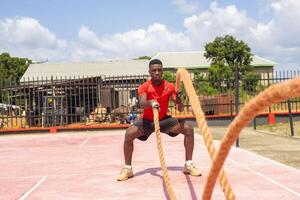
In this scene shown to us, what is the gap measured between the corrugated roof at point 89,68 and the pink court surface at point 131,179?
37.4 metres

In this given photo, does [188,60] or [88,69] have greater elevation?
[188,60]

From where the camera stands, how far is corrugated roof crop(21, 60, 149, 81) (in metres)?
46.3

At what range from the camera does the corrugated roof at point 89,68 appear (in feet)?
152

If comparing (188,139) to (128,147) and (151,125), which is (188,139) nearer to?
(151,125)

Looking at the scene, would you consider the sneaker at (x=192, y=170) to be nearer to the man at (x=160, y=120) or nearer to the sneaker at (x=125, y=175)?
the man at (x=160, y=120)

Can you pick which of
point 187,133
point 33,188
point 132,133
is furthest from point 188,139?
point 33,188

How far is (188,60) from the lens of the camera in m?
68.1

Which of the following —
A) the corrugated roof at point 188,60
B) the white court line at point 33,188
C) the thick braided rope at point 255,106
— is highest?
the corrugated roof at point 188,60

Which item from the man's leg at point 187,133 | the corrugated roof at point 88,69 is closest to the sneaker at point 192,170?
the man's leg at point 187,133

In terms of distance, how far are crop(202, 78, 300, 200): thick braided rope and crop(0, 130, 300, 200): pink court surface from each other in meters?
2.90

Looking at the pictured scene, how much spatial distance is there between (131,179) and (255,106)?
4467 mm

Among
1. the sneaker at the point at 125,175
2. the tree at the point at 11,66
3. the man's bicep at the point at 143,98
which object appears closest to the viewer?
the man's bicep at the point at 143,98

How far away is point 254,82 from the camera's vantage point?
63.4 feet

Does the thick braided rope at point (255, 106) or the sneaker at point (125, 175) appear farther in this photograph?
the sneaker at point (125, 175)
